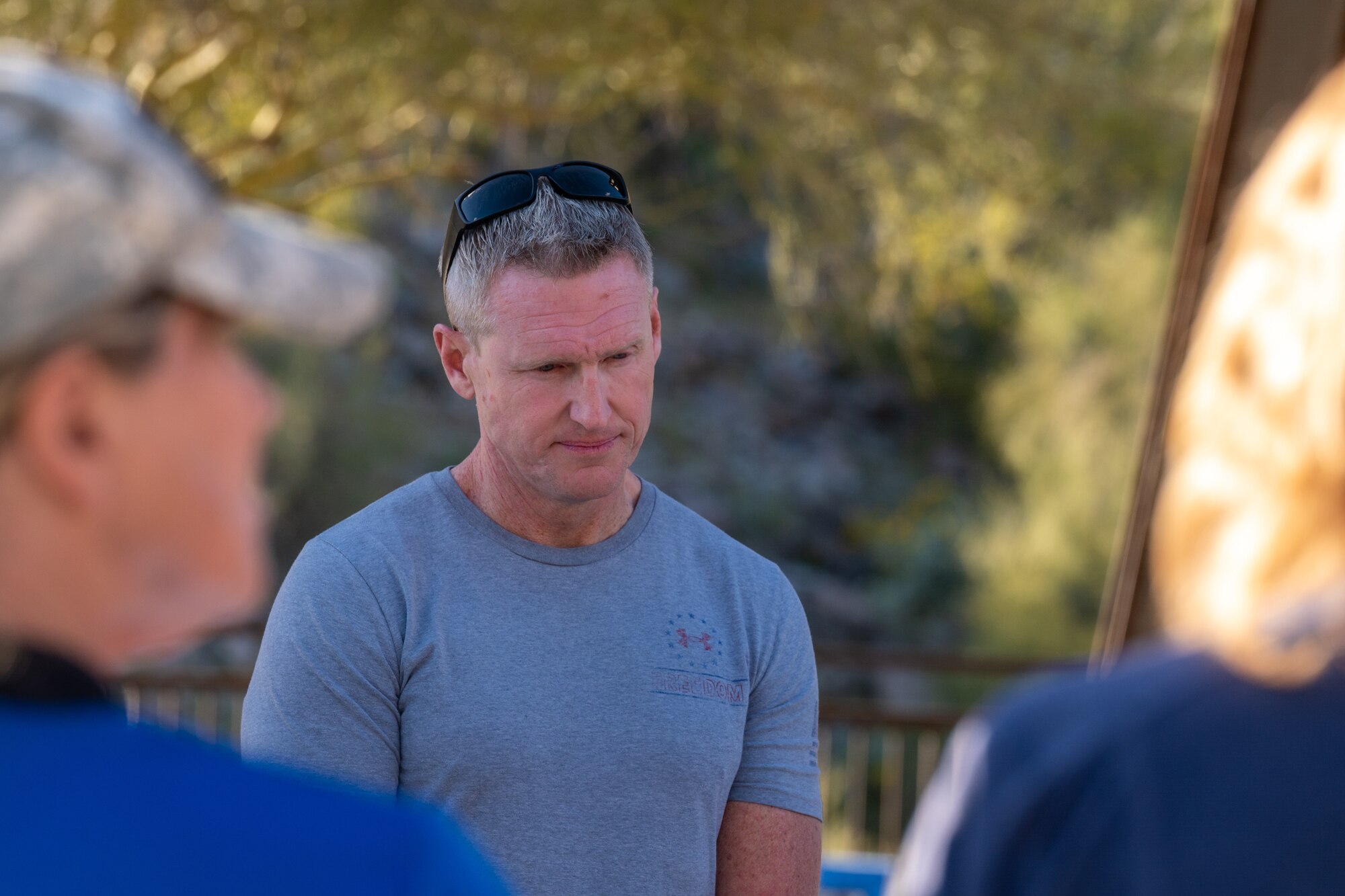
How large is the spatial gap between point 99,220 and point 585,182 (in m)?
1.46

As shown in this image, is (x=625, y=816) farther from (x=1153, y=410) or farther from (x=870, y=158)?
(x=870, y=158)

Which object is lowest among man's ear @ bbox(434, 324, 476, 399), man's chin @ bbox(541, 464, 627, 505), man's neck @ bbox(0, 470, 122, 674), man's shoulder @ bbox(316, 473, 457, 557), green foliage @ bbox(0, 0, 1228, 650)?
man's neck @ bbox(0, 470, 122, 674)

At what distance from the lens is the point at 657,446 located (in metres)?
19.8

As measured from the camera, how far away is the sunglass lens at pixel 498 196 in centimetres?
219

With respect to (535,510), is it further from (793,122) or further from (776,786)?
(793,122)

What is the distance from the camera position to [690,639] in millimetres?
2076

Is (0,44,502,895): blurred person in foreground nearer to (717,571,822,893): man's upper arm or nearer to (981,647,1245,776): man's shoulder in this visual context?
(981,647,1245,776): man's shoulder

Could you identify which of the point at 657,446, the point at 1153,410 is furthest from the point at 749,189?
the point at 657,446

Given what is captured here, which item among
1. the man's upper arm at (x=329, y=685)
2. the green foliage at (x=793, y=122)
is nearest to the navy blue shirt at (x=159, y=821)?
the man's upper arm at (x=329, y=685)

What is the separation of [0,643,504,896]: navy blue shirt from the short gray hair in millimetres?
1376

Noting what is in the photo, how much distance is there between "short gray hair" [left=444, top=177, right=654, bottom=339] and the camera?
2.16 m

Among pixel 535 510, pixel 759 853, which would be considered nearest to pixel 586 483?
pixel 535 510

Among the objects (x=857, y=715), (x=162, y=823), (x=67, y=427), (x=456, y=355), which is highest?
(x=857, y=715)

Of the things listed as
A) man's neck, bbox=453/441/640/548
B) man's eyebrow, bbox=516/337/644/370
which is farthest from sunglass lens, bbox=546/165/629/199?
man's neck, bbox=453/441/640/548
